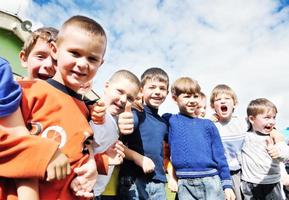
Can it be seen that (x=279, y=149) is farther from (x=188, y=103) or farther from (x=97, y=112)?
(x=97, y=112)

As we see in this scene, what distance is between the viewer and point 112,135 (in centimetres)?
204

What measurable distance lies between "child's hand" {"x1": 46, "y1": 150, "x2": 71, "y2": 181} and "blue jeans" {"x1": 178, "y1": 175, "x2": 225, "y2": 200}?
2.15 metres

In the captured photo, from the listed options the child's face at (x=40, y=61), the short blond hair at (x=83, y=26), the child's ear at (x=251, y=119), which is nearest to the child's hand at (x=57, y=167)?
the short blond hair at (x=83, y=26)

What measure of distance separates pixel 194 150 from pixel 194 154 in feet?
0.14

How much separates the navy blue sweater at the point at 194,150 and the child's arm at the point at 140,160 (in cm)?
61

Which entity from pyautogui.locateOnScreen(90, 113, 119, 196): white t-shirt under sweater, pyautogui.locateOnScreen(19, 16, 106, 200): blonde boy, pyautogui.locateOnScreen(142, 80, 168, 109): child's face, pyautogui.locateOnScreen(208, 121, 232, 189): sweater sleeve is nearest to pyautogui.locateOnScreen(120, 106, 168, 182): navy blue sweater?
pyautogui.locateOnScreen(142, 80, 168, 109): child's face

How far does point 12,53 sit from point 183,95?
5.41 metres

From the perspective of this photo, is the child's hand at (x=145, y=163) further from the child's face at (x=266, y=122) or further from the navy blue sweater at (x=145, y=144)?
the child's face at (x=266, y=122)

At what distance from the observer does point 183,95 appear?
3621mm

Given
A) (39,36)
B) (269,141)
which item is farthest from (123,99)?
(269,141)

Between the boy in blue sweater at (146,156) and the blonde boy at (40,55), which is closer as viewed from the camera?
the blonde boy at (40,55)

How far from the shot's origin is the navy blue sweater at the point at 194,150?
329 cm

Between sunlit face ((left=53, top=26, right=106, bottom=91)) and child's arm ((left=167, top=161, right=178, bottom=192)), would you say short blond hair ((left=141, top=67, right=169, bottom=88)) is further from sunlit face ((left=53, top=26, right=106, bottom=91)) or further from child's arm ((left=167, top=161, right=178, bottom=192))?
sunlit face ((left=53, top=26, right=106, bottom=91))

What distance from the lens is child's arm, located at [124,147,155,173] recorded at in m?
2.74
